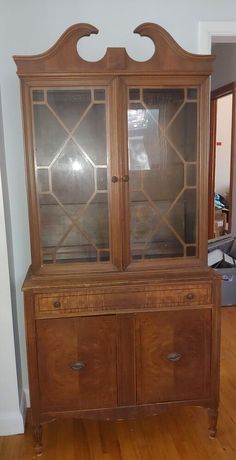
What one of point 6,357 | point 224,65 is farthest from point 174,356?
point 224,65

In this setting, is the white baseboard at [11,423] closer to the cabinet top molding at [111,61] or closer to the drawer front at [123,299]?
the drawer front at [123,299]

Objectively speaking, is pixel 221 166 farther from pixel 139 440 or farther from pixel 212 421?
pixel 139 440

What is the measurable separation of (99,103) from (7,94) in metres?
0.56

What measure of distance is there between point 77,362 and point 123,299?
385mm

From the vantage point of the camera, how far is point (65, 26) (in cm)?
196

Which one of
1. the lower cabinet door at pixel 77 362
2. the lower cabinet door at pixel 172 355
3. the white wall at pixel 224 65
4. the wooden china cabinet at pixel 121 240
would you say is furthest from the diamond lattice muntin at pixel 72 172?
the white wall at pixel 224 65

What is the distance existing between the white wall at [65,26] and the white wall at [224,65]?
2.04 meters

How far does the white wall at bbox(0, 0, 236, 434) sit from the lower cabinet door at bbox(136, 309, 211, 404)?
99cm

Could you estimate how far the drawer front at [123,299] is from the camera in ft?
5.75

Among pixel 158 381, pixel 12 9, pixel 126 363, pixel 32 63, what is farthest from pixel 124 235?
pixel 12 9

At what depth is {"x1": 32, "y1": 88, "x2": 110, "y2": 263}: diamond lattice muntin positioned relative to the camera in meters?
1.74

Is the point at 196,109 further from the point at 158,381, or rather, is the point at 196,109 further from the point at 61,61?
the point at 158,381

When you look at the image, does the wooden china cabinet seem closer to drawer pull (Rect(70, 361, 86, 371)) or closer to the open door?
drawer pull (Rect(70, 361, 86, 371))

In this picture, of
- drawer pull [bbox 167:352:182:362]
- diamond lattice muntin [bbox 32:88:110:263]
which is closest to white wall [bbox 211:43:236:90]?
diamond lattice muntin [bbox 32:88:110:263]
